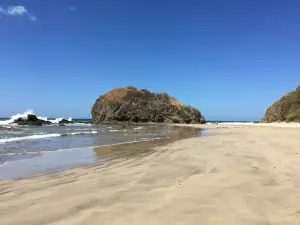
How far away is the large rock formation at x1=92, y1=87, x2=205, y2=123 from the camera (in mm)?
51094

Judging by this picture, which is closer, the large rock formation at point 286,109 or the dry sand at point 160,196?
the dry sand at point 160,196

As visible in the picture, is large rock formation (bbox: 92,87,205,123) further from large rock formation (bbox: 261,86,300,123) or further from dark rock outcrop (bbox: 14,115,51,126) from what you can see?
dark rock outcrop (bbox: 14,115,51,126)

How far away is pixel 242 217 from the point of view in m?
2.91

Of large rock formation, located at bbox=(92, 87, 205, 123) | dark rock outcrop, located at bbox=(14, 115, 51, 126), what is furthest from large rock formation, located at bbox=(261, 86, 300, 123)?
dark rock outcrop, located at bbox=(14, 115, 51, 126)

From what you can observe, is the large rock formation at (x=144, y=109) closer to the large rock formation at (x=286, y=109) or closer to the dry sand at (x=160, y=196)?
the large rock formation at (x=286, y=109)

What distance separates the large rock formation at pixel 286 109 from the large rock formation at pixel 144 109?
15223 millimetres

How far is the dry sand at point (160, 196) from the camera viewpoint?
293 centimetres

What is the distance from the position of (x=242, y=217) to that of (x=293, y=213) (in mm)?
655

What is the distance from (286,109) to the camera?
3825 centimetres

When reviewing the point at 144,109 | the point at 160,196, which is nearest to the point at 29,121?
the point at 144,109

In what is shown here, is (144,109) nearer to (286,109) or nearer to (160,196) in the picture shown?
(286,109)

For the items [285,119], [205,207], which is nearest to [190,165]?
[205,207]

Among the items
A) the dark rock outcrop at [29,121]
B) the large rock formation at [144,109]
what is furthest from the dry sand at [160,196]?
the large rock formation at [144,109]

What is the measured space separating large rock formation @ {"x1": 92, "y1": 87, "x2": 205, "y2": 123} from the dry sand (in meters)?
45.1
